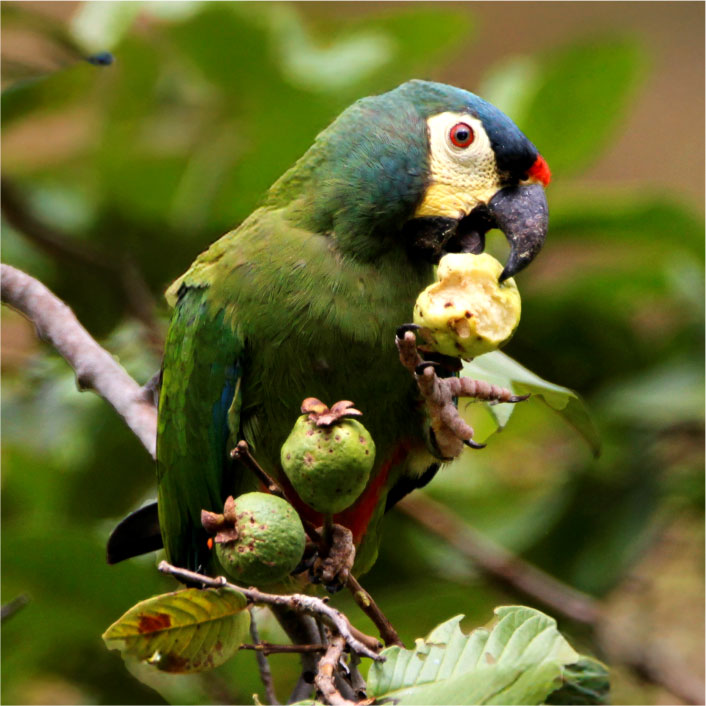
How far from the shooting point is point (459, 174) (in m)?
1.56

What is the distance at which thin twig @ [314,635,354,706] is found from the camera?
2.86 feet

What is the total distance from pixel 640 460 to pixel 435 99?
111cm

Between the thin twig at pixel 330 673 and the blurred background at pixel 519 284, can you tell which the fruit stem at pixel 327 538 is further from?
the blurred background at pixel 519 284

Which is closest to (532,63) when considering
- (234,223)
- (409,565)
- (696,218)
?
(696,218)

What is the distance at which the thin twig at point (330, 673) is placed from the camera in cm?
87

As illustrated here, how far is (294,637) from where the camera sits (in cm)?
149

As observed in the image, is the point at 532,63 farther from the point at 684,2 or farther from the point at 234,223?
the point at 684,2

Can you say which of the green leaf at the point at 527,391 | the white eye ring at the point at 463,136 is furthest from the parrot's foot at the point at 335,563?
the white eye ring at the point at 463,136

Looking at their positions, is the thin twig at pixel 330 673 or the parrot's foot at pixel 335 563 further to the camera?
the parrot's foot at pixel 335 563

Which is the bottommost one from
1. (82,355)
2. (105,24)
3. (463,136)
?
(82,355)

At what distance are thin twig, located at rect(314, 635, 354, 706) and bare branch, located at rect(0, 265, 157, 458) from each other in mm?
738

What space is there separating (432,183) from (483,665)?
0.84 metres

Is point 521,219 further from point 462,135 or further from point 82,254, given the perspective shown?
point 82,254

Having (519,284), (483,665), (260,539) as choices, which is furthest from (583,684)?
(519,284)
